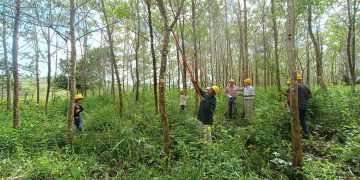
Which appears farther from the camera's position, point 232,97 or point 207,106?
point 232,97

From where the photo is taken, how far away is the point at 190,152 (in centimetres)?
538

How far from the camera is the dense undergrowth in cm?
438

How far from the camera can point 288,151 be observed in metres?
5.36

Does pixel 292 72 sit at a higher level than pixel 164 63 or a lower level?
lower

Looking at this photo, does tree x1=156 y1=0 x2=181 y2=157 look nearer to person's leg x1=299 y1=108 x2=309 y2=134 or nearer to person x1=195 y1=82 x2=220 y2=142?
person x1=195 y1=82 x2=220 y2=142

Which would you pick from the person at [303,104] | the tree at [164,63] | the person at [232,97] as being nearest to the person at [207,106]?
the tree at [164,63]

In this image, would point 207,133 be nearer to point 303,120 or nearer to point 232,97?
point 303,120

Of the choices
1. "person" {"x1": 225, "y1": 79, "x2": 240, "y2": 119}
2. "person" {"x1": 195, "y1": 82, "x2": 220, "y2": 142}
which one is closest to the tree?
"person" {"x1": 195, "y1": 82, "x2": 220, "y2": 142}

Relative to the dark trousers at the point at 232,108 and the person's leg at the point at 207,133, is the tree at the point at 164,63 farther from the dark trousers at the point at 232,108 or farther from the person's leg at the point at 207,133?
the dark trousers at the point at 232,108

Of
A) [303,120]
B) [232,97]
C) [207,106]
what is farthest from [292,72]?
[232,97]

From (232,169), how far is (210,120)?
2.10 metres

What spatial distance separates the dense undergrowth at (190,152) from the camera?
4.38 meters

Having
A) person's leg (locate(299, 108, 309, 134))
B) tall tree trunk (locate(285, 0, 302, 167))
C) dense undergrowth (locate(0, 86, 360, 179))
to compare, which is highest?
tall tree trunk (locate(285, 0, 302, 167))

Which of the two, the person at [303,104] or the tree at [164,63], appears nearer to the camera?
the tree at [164,63]
